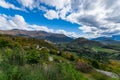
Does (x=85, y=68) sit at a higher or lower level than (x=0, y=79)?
lower

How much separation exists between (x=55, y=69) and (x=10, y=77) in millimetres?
1670

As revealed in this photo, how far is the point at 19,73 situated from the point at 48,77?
1.04m

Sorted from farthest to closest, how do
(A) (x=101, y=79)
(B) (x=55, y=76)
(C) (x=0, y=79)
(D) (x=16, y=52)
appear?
(A) (x=101, y=79), (D) (x=16, y=52), (B) (x=55, y=76), (C) (x=0, y=79)

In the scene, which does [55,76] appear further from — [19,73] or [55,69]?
[19,73]

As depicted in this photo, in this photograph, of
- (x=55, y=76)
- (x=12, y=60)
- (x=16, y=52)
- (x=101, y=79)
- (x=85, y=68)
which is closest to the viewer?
(x=55, y=76)

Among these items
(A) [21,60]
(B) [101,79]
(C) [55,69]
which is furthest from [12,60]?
(B) [101,79]

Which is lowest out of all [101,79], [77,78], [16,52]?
[101,79]

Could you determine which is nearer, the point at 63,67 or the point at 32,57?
the point at 63,67

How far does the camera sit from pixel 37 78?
615cm

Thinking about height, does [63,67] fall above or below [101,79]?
above

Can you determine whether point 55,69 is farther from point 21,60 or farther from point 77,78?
point 21,60

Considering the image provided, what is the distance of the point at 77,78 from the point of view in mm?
7145

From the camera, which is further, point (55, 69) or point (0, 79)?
point (55, 69)

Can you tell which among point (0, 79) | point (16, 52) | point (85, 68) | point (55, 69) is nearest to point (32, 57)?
point (85, 68)
